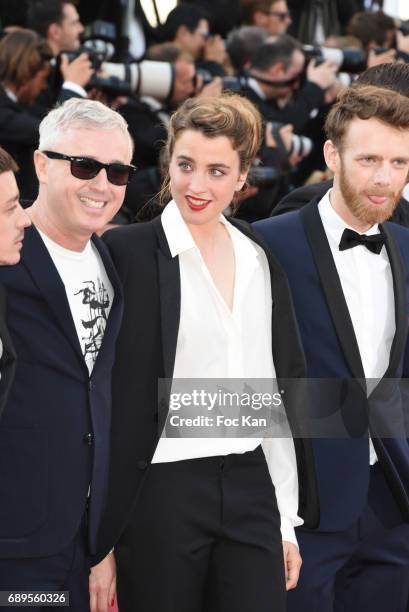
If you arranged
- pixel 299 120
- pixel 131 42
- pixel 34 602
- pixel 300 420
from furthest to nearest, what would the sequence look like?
pixel 131 42, pixel 299 120, pixel 300 420, pixel 34 602

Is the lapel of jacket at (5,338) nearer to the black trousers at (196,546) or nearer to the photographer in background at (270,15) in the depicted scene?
the black trousers at (196,546)

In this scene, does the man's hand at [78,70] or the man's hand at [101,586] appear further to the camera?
the man's hand at [78,70]

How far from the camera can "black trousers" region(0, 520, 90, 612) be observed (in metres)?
2.34

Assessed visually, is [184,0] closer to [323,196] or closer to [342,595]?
[323,196]

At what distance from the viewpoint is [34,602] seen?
2.31 meters

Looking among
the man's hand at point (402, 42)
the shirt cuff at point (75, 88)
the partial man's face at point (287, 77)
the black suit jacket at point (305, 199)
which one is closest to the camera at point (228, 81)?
the partial man's face at point (287, 77)

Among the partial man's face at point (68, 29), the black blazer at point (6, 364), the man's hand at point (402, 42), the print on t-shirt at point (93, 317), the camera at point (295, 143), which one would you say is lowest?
the black blazer at point (6, 364)

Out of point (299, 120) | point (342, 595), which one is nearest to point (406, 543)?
point (342, 595)

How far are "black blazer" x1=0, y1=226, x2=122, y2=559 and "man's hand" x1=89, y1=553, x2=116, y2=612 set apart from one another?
20cm

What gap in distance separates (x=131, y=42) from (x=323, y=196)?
3785 mm

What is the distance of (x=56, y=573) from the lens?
93.7 inches

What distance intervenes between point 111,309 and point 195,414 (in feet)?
1.13

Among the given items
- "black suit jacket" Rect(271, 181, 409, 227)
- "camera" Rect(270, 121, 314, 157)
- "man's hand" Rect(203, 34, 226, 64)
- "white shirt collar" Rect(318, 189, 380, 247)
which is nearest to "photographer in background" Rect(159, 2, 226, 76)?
"man's hand" Rect(203, 34, 226, 64)

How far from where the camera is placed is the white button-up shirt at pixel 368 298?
2.90 m
